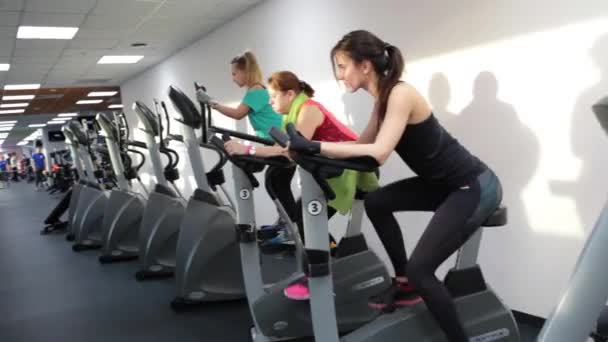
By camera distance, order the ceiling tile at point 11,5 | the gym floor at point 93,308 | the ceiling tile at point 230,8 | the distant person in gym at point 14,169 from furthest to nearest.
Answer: the distant person in gym at point 14,169 < the ceiling tile at point 230,8 < the ceiling tile at point 11,5 < the gym floor at point 93,308

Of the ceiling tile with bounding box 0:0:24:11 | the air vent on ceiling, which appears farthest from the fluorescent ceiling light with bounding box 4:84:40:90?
the ceiling tile with bounding box 0:0:24:11

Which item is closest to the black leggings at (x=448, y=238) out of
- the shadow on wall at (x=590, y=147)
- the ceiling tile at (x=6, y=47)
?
the shadow on wall at (x=590, y=147)

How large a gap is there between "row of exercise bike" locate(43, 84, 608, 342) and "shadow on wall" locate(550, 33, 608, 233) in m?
0.80

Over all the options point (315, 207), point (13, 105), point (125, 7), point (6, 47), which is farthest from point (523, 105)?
point (13, 105)

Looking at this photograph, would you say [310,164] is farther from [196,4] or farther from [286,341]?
[196,4]

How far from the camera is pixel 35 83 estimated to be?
9570 millimetres

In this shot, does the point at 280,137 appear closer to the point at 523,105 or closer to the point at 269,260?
the point at 523,105

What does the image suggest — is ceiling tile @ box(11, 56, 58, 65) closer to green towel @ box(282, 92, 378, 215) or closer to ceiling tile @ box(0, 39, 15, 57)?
ceiling tile @ box(0, 39, 15, 57)

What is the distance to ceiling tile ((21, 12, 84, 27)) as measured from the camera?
4996 mm

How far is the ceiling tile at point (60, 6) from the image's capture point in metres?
4.59

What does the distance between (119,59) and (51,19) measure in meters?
2.83

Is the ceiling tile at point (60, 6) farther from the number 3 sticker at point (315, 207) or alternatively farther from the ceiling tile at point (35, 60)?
the number 3 sticker at point (315, 207)

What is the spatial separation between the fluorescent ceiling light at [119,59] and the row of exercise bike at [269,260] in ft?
11.5

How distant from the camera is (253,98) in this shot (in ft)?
11.3
